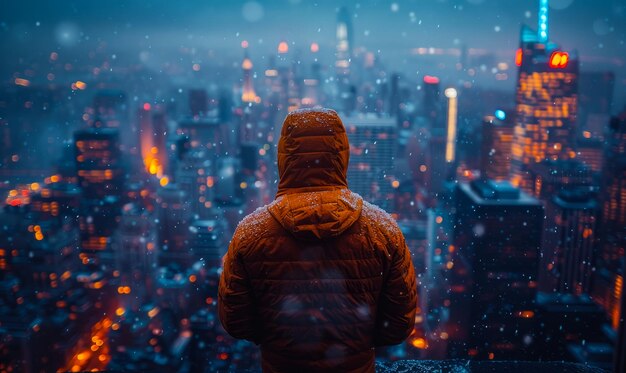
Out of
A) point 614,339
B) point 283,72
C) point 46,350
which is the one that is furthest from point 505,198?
point 46,350

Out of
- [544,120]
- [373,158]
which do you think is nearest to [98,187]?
[373,158]

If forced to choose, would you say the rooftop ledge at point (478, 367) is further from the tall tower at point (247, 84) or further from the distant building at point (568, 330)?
the tall tower at point (247, 84)

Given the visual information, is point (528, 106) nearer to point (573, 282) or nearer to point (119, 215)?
point (573, 282)

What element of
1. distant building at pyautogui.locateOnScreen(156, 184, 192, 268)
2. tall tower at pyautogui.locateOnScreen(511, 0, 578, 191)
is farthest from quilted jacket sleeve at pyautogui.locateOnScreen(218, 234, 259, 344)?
tall tower at pyautogui.locateOnScreen(511, 0, 578, 191)

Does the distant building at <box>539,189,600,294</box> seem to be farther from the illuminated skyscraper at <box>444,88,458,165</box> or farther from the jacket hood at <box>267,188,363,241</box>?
the jacket hood at <box>267,188,363,241</box>

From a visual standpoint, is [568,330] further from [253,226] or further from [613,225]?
[253,226]

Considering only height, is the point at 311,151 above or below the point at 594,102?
below
